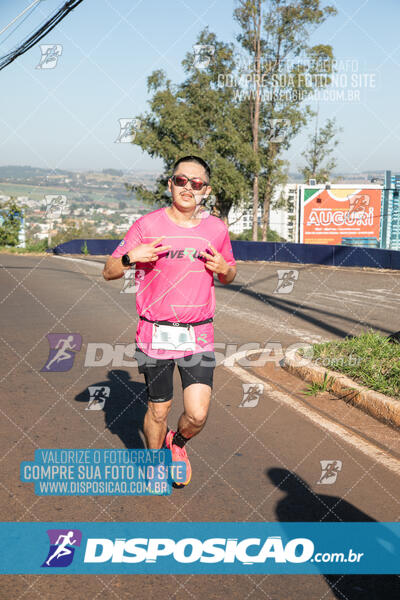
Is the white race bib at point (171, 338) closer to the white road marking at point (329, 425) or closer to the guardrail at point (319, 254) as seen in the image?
the white road marking at point (329, 425)

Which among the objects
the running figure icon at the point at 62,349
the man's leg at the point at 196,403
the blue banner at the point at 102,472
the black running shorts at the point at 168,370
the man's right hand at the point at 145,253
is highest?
the man's right hand at the point at 145,253

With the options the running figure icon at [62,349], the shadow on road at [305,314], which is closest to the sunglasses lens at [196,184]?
the running figure icon at [62,349]

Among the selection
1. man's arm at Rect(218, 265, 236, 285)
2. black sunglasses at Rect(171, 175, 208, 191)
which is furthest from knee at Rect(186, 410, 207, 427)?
black sunglasses at Rect(171, 175, 208, 191)

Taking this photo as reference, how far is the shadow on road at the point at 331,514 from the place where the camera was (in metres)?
2.94

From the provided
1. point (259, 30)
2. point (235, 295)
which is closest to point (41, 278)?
point (235, 295)

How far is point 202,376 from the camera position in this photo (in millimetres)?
3844

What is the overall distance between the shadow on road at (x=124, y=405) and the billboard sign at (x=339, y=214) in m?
31.4

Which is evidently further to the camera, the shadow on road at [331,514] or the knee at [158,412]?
the knee at [158,412]

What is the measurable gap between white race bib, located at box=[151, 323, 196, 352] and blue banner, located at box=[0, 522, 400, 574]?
3.37 feet

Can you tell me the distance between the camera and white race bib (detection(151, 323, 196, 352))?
3.78 m

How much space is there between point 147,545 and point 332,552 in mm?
990

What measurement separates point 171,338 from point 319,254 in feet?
77.8

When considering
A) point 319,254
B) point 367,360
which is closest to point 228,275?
point 367,360

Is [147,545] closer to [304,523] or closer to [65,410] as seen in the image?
[304,523]
